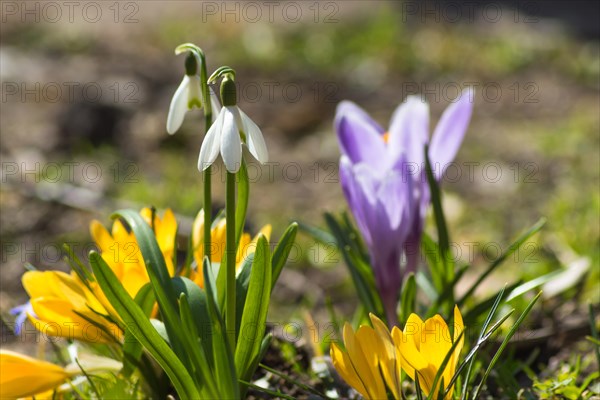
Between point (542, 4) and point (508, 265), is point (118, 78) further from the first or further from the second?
point (542, 4)

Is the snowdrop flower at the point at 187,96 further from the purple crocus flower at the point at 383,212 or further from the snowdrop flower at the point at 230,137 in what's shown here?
the purple crocus flower at the point at 383,212

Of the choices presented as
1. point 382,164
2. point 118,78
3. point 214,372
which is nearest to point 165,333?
point 214,372

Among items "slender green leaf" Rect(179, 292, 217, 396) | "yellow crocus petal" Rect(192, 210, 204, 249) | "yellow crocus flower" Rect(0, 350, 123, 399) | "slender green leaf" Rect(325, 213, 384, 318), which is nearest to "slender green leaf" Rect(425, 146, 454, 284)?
"slender green leaf" Rect(325, 213, 384, 318)

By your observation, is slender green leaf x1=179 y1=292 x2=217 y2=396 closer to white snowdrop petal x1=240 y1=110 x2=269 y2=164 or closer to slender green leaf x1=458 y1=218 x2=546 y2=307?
white snowdrop petal x1=240 y1=110 x2=269 y2=164

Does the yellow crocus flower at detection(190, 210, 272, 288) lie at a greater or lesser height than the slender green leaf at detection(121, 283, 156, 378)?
greater

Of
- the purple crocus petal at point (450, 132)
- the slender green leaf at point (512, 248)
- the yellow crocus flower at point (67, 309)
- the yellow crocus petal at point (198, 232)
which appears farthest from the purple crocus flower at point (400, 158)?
the yellow crocus flower at point (67, 309)
